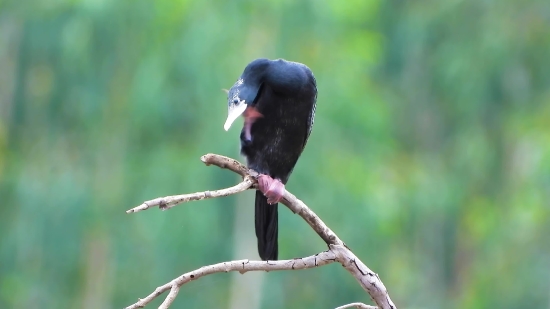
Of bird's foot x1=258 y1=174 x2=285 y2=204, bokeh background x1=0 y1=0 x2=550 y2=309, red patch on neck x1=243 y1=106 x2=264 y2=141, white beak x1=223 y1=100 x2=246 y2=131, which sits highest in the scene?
bokeh background x1=0 y1=0 x2=550 y2=309

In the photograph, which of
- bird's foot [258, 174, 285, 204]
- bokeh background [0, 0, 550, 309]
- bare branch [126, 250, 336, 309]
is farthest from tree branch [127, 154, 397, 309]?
bokeh background [0, 0, 550, 309]

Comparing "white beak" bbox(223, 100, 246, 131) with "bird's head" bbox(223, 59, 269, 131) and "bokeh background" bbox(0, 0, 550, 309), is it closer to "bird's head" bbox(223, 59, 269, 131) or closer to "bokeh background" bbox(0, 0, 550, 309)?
"bird's head" bbox(223, 59, 269, 131)

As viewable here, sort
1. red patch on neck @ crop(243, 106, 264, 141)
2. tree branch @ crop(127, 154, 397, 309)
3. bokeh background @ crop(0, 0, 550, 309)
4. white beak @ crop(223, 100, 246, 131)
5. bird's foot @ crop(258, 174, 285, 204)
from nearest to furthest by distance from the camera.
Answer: tree branch @ crop(127, 154, 397, 309), bird's foot @ crop(258, 174, 285, 204), white beak @ crop(223, 100, 246, 131), red patch on neck @ crop(243, 106, 264, 141), bokeh background @ crop(0, 0, 550, 309)

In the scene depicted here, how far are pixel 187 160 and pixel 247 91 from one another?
5.72 meters

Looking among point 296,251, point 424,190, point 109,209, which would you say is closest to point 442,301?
point 424,190

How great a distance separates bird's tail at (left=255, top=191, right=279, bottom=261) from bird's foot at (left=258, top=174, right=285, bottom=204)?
0.27m

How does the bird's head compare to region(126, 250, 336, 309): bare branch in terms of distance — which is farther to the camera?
the bird's head

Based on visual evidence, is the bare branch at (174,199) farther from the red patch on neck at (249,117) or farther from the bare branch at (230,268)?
the red patch on neck at (249,117)

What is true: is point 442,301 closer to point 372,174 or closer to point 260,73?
point 372,174

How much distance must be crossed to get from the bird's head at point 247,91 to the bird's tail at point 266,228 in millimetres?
279

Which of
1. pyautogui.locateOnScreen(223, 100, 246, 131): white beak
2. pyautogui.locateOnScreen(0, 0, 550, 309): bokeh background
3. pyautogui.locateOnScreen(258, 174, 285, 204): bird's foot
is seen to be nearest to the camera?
pyautogui.locateOnScreen(258, 174, 285, 204): bird's foot

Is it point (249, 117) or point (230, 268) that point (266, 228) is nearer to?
point (249, 117)

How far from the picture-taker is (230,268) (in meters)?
1.84

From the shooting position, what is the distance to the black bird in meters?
2.78
